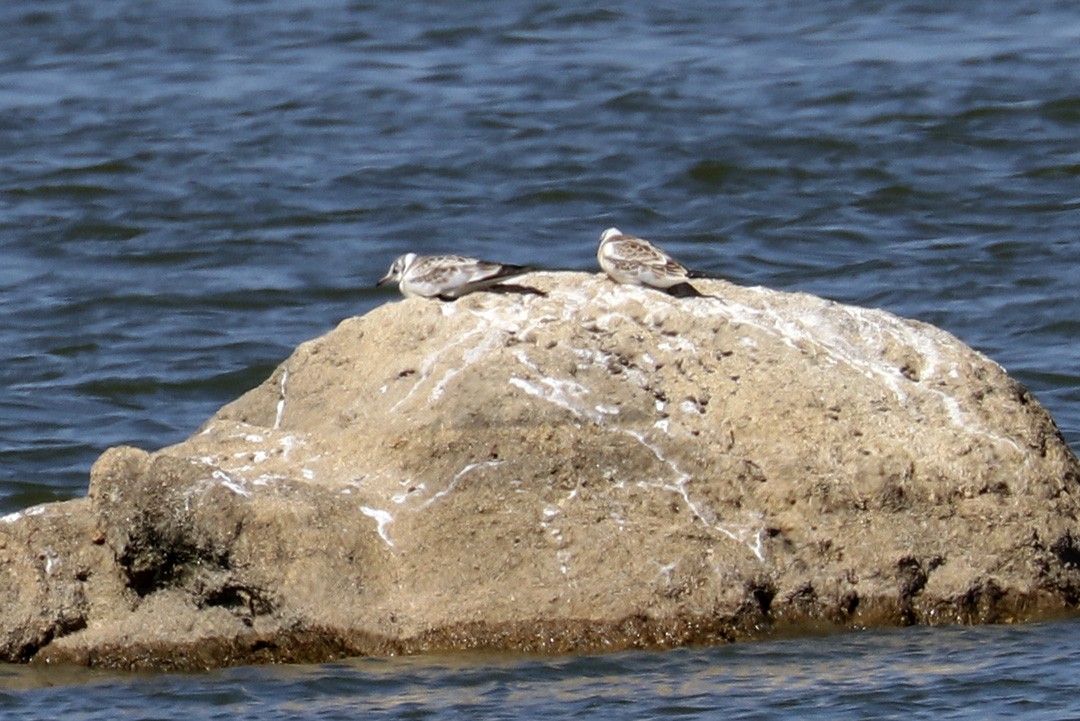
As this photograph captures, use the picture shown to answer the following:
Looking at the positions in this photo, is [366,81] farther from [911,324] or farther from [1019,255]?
[911,324]

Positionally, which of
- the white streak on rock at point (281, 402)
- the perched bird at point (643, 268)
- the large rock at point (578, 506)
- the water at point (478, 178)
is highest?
the water at point (478, 178)

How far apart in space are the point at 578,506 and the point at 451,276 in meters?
1.28

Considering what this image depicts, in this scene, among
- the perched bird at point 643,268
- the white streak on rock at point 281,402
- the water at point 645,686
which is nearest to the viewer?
the water at point 645,686

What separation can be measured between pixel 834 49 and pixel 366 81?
480 centimetres

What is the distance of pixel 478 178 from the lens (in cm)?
1844

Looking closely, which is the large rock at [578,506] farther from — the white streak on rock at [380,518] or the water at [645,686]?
the water at [645,686]

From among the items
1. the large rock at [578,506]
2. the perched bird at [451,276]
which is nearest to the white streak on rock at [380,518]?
the large rock at [578,506]

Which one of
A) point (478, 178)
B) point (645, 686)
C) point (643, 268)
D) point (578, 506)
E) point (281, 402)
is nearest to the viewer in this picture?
point (645, 686)

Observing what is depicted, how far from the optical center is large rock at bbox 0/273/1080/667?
25.5 ft

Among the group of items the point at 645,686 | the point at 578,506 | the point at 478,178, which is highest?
the point at 478,178

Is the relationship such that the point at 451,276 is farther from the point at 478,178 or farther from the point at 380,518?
the point at 478,178

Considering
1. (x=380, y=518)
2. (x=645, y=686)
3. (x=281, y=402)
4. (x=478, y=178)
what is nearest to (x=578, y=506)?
(x=380, y=518)

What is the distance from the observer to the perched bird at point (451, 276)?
857 cm

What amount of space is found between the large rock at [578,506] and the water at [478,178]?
0.20 meters
